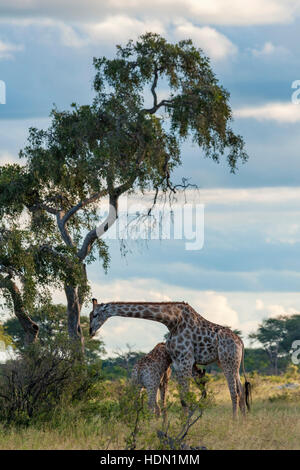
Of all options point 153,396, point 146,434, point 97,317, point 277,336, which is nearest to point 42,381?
point 97,317

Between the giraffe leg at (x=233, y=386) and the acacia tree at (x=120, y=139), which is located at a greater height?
the acacia tree at (x=120, y=139)

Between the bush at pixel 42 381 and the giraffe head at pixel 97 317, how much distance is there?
0.59 meters

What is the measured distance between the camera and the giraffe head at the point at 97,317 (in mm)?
16594

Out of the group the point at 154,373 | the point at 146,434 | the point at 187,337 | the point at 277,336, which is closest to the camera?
the point at 146,434

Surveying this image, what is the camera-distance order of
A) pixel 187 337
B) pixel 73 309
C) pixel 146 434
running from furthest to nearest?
1. pixel 73 309
2. pixel 187 337
3. pixel 146 434

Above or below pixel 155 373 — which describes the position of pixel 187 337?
above

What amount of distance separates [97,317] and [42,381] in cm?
204

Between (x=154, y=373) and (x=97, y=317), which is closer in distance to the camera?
(x=97, y=317)

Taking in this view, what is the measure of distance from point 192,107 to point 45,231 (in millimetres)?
6031

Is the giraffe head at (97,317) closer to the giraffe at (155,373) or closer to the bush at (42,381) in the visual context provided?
the bush at (42,381)

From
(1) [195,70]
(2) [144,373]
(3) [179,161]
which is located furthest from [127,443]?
(1) [195,70]

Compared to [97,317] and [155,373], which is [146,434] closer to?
[97,317]

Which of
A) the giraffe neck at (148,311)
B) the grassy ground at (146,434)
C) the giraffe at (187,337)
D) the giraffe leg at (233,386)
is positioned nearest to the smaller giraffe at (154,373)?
the giraffe at (187,337)

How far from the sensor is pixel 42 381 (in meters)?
15.3
